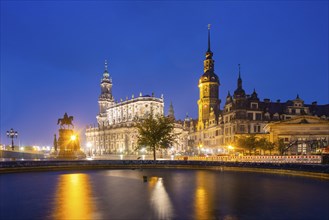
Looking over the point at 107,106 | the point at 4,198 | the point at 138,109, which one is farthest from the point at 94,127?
the point at 4,198

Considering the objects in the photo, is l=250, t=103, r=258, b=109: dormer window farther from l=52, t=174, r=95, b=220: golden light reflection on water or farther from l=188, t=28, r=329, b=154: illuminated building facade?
l=52, t=174, r=95, b=220: golden light reflection on water

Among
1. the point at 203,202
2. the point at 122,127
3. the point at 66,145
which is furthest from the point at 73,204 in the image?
the point at 122,127

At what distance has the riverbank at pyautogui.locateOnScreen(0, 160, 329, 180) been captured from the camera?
3055 centimetres

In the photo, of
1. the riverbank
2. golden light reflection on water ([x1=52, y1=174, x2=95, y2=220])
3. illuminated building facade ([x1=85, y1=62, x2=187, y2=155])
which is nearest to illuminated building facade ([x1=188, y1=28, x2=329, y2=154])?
illuminated building facade ([x1=85, y1=62, x2=187, y2=155])

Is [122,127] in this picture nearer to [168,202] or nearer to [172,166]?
[172,166]

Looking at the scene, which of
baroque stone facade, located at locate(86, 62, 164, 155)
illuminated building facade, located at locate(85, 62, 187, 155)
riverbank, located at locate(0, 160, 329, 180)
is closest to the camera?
riverbank, located at locate(0, 160, 329, 180)

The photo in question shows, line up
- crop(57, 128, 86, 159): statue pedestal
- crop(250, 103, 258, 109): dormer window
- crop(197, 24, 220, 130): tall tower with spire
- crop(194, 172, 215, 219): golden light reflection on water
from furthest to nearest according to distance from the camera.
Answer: crop(197, 24, 220, 130): tall tower with spire
crop(250, 103, 258, 109): dormer window
crop(57, 128, 86, 159): statue pedestal
crop(194, 172, 215, 219): golden light reflection on water

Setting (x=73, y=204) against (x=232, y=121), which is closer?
(x=73, y=204)

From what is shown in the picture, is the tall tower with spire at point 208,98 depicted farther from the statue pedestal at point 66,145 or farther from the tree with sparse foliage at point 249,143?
the statue pedestal at point 66,145

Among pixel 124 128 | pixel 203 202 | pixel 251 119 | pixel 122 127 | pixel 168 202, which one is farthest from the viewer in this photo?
pixel 122 127

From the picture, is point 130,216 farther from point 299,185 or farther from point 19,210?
point 299,185

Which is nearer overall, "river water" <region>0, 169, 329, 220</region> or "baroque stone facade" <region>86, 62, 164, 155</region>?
"river water" <region>0, 169, 329, 220</region>

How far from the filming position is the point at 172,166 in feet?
144

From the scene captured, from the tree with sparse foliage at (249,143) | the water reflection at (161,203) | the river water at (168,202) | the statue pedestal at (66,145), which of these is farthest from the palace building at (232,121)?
the water reflection at (161,203)
